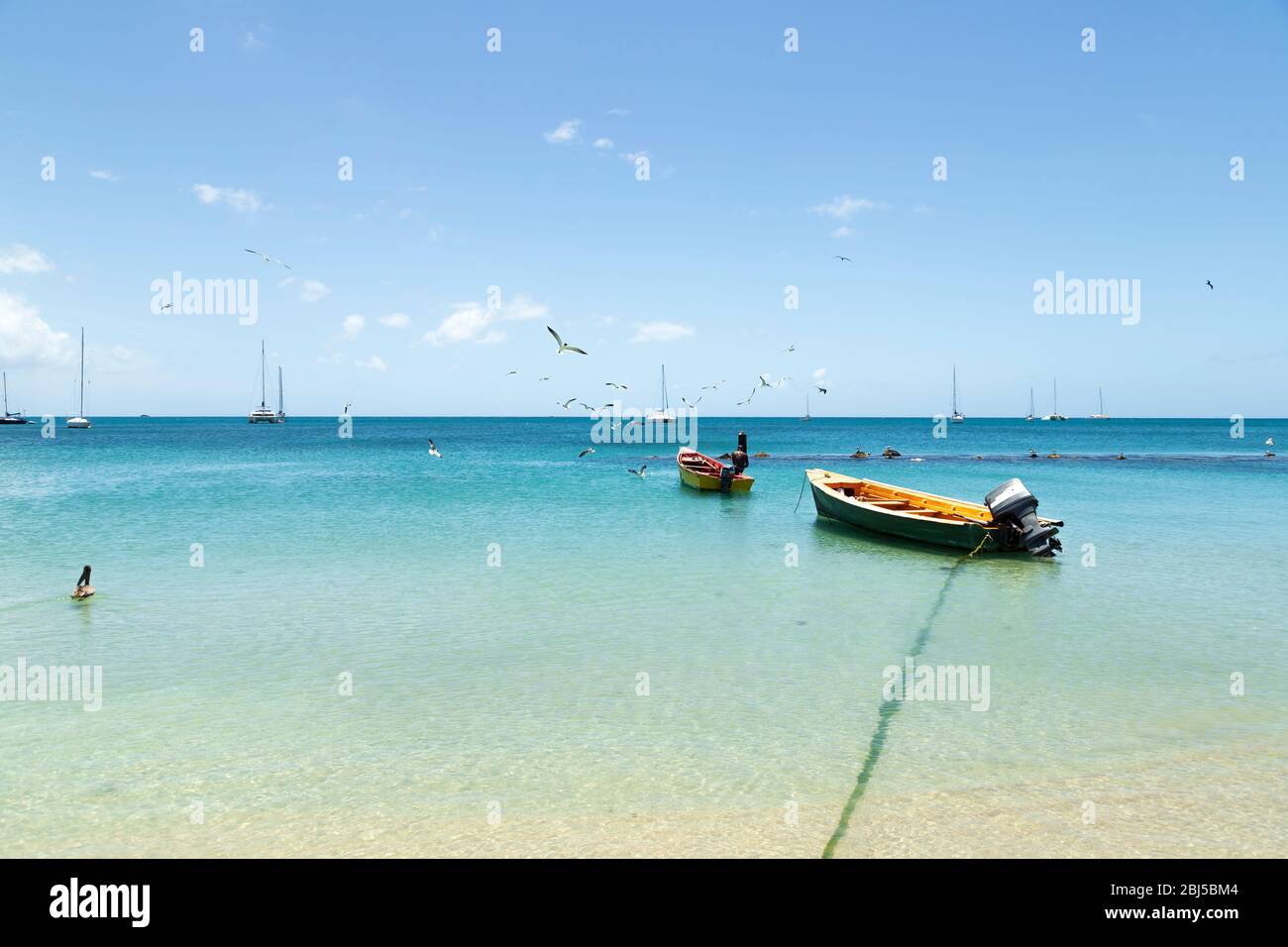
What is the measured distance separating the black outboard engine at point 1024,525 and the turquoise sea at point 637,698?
0.52 metres

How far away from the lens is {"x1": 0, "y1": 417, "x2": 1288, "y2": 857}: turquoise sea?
243 inches

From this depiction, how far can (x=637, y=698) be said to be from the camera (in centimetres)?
920

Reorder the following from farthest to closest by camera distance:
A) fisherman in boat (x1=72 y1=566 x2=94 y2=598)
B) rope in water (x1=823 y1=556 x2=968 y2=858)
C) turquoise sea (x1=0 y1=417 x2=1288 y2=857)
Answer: fisherman in boat (x1=72 y1=566 x2=94 y2=598), turquoise sea (x1=0 y1=417 x2=1288 y2=857), rope in water (x1=823 y1=556 x2=968 y2=858)

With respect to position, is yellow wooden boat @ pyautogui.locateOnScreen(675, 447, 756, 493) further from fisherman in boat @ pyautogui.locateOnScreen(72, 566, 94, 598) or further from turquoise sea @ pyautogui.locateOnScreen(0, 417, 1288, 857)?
fisherman in boat @ pyautogui.locateOnScreen(72, 566, 94, 598)

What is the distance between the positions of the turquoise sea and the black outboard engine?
0.52m

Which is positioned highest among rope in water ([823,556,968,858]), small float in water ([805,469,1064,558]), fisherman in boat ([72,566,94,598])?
small float in water ([805,469,1064,558])

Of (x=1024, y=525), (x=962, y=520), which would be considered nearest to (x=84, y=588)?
(x=962, y=520)

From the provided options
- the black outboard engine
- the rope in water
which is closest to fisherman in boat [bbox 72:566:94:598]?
the rope in water
